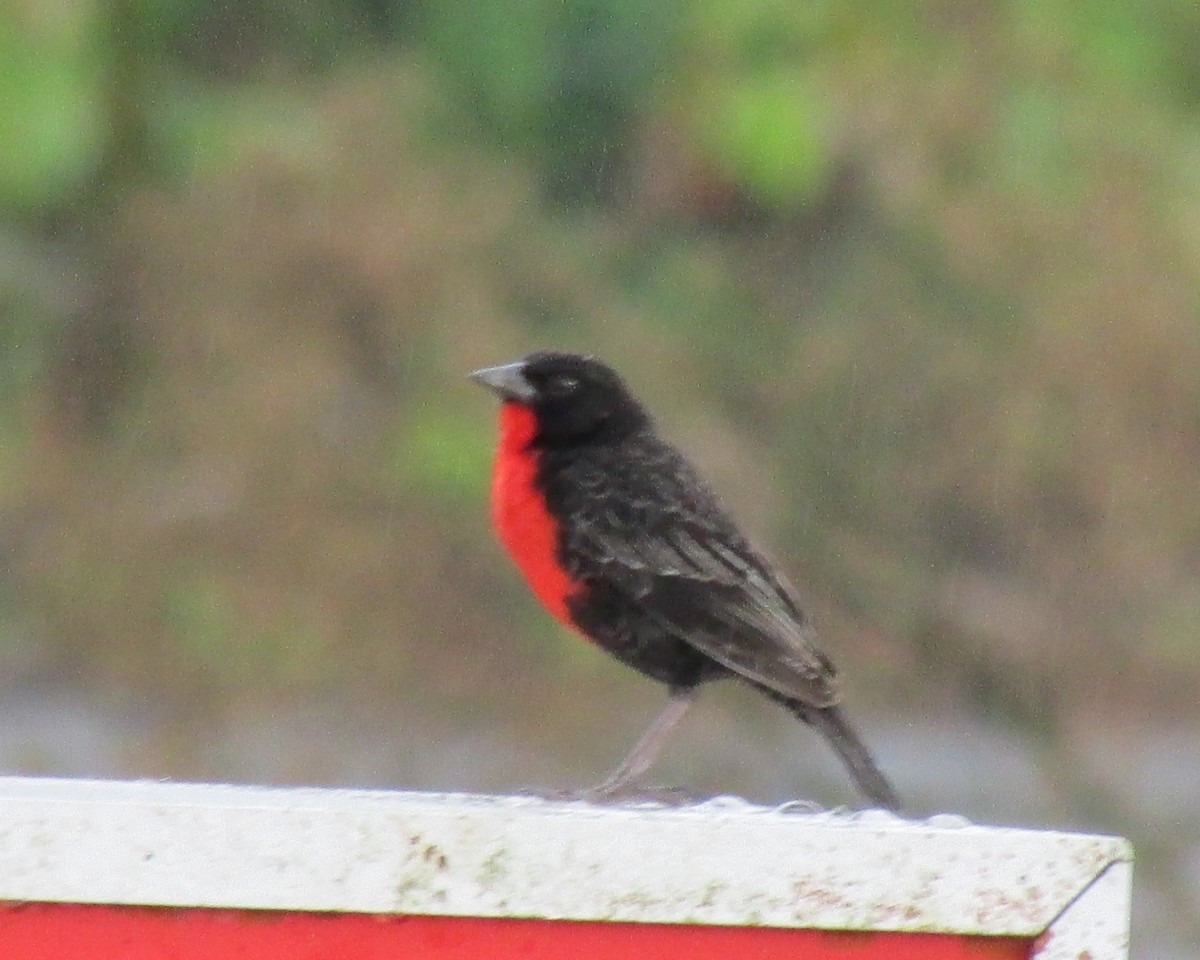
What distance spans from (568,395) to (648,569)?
0.46 metres

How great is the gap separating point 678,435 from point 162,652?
5.71ft

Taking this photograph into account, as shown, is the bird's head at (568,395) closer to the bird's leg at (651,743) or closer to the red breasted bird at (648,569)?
the red breasted bird at (648,569)

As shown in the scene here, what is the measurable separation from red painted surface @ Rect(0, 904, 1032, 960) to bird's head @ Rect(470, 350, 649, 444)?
78.1 inches

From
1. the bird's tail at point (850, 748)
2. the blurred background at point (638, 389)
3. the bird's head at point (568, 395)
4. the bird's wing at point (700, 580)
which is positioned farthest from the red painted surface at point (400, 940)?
the blurred background at point (638, 389)

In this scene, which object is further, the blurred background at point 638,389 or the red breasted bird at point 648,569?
the blurred background at point 638,389

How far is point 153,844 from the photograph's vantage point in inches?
106

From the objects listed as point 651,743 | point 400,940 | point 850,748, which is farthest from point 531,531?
point 400,940

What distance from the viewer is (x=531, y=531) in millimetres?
4426

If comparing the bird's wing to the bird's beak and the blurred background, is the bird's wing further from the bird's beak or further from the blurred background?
the blurred background

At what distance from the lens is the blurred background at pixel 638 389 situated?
7332 mm

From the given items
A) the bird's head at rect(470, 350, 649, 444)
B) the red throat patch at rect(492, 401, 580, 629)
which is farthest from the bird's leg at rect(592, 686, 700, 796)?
the bird's head at rect(470, 350, 649, 444)

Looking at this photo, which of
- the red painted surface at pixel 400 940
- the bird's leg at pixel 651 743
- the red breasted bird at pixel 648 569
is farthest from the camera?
the red breasted bird at pixel 648 569

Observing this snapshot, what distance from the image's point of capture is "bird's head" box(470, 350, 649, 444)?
4715 millimetres

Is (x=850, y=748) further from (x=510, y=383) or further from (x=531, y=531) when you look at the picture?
(x=510, y=383)
